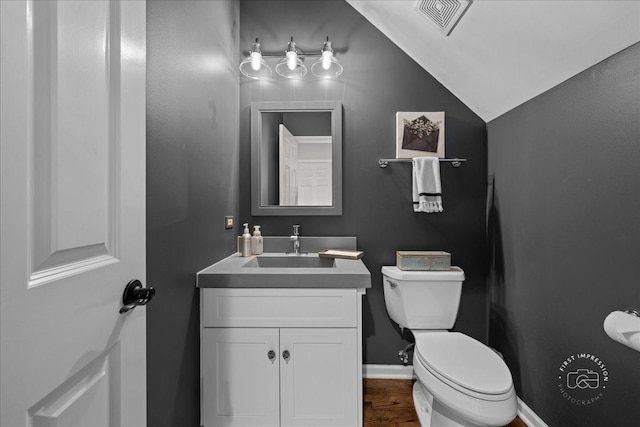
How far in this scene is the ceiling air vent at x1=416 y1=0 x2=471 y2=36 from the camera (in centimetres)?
137

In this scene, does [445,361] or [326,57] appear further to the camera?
[326,57]

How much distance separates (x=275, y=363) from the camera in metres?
1.32

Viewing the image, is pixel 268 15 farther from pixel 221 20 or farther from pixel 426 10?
pixel 426 10

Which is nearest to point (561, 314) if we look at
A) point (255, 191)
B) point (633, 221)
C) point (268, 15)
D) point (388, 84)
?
point (633, 221)

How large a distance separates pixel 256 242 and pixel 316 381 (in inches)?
34.3

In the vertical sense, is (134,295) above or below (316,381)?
above

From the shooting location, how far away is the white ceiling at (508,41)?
1.02m

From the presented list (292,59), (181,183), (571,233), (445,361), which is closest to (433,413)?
(445,361)

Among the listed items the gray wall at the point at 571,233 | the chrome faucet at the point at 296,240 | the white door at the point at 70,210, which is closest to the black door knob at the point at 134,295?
the white door at the point at 70,210

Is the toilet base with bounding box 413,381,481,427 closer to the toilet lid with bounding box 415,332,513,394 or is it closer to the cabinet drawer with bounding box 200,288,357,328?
the toilet lid with bounding box 415,332,513,394

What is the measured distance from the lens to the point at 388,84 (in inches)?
76.2

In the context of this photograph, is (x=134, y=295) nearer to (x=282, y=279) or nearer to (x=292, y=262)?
(x=282, y=279)

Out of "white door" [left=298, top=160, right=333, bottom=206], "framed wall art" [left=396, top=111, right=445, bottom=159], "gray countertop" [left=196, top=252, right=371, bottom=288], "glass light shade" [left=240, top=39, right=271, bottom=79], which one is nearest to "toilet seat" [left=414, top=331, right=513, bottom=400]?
"gray countertop" [left=196, top=252, right=371, bottom=288]

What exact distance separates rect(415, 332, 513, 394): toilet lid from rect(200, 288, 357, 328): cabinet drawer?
37 centimetres
